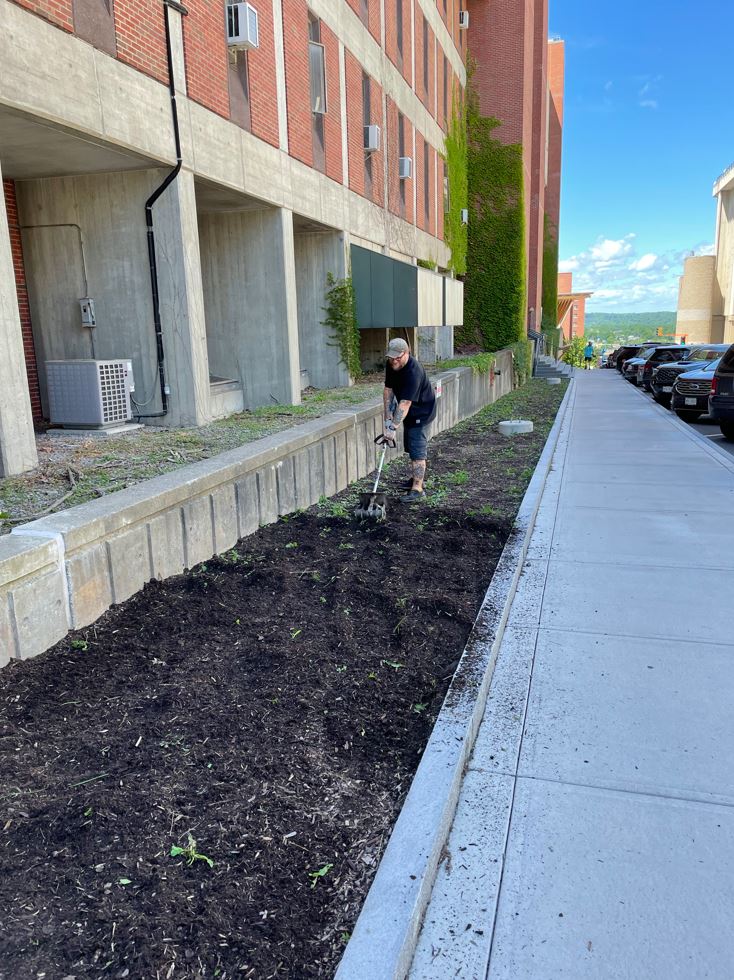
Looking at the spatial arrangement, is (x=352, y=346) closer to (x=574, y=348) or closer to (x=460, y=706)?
(x=460, y=706)

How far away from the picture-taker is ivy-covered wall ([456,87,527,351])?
30.2 metres

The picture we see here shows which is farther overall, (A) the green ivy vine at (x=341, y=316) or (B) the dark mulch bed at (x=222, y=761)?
(A) the green ivy vine at (x=341, y=316)

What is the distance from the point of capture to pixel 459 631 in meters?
4.48

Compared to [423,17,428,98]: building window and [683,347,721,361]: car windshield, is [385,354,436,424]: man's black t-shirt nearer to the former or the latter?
[423,17,428,98]: building window

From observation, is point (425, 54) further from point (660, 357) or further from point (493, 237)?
point (660, 357)

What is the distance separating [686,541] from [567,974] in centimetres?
509

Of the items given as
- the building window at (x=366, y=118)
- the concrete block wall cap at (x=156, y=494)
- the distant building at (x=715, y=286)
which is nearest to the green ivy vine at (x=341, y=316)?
the building window at (x=366, y=118)

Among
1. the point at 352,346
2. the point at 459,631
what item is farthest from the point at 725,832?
the point at 352,346

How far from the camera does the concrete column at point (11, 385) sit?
6270 mm

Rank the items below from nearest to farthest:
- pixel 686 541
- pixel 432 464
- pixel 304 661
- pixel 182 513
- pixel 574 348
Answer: pixel 304 661, pixel 182 513, pixel 686 541, pixel 432 464, pixel 574 348

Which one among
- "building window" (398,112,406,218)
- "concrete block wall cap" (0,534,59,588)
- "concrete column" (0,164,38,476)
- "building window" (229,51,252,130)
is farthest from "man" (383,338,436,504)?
"building window" (398,112,406,218)

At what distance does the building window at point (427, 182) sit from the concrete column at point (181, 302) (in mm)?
15120

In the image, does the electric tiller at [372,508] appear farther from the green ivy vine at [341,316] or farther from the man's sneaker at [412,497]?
the green ivy vine at [341,316]

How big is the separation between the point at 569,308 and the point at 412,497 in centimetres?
9073
